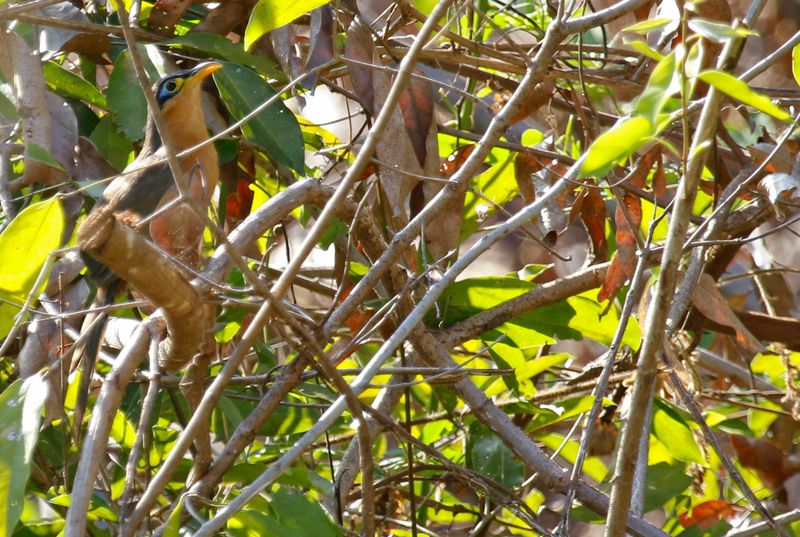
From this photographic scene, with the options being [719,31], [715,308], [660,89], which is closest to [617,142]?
[660,89]

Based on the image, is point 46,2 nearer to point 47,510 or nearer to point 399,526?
point 47,510

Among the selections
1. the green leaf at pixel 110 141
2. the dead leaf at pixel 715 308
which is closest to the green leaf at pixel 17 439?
the green leaf at pixel 110 141

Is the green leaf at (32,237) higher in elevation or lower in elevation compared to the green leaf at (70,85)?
lower

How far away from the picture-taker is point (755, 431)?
4.09 meters

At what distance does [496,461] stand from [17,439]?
1.77 m

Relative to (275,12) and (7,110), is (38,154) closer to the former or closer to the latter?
(7,110)

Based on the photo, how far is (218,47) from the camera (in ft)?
11.0

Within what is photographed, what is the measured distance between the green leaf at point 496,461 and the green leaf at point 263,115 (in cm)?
113

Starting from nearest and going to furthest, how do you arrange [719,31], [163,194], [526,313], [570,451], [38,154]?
[719,31]
[38,154]
[526,313]
[570,451]
[163,194]

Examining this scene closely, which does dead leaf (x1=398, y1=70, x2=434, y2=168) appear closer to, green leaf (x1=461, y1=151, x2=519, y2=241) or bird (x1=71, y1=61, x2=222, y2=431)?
bird (x1=71, y1=61, x2=222, y2=431)

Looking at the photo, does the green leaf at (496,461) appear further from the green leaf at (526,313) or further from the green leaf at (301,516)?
the green leaf at (301,516)

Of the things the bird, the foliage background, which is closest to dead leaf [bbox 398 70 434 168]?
the foliage background

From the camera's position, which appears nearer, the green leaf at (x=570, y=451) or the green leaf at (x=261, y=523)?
the green leaf at (x=261, y=523)

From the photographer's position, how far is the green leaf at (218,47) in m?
3.34
